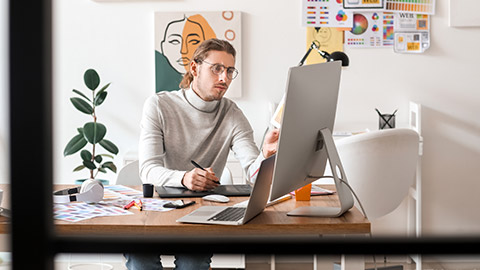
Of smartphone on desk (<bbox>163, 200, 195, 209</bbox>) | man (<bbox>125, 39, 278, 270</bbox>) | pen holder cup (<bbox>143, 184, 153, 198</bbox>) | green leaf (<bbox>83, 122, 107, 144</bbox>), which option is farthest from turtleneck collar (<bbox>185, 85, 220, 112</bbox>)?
green leaf (<bbox>83, 122, 107, 144</bbox>)

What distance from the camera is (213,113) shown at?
2.72 metres

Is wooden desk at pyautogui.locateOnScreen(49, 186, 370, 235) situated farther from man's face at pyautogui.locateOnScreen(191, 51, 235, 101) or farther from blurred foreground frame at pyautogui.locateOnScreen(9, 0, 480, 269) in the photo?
blurred foreground frame at pyautogui.locateOnScreen(9, 0, 480, 269)

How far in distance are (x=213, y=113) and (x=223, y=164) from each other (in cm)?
21

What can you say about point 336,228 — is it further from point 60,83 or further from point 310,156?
point 60,83

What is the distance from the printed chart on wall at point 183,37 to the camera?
3957 millimetres

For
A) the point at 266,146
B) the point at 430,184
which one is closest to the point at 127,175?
the point at 266,146

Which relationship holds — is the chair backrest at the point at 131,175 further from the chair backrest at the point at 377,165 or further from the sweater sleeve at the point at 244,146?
the chair backrest at the point at 377,165

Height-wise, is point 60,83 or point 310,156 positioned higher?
point 60,83

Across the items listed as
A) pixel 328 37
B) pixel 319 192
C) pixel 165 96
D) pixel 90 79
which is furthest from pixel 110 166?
pixel 319 192

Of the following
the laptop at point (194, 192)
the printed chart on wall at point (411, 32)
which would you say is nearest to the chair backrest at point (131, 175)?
the laptop at point (194, 192)

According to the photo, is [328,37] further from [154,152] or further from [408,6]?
[154,152]

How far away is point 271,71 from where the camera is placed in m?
4.01

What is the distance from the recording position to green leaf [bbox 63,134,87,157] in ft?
12.3

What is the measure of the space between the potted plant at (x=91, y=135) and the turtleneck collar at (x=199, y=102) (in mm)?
1178
